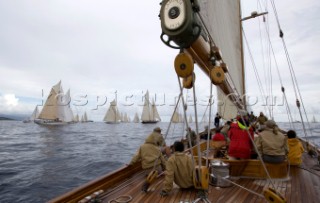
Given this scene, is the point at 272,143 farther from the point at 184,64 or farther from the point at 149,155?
the point at 184,64

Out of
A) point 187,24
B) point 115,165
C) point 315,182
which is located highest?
point 187,24

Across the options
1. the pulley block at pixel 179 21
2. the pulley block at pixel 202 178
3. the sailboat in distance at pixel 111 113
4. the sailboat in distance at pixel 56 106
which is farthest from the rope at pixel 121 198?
the sailboat in distance at pixel 111 113

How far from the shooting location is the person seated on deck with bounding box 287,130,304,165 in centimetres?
663

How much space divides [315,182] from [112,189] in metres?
5.20

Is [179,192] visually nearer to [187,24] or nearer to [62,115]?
[187,24]

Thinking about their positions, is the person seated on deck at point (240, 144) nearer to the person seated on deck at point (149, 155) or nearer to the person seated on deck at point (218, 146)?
the person seated on deck at point (218, 146)

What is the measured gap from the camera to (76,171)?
12.7 metres

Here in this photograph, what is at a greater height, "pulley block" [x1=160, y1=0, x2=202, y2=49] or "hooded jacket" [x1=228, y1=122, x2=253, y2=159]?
"pulley block" [x1=160, y1=0, x2=202, y2=49]

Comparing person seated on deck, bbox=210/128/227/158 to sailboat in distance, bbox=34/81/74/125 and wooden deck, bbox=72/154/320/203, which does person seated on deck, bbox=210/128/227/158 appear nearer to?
wooden deck, bbox=72/154/320/203

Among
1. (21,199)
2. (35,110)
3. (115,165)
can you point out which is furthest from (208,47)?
(35,110)

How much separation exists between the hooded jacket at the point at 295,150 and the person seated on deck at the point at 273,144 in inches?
59.7

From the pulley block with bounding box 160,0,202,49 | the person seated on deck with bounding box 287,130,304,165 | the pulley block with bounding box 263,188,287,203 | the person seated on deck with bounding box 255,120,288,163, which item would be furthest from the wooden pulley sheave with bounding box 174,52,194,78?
the person seated on deck with bounding box 287,130,304,165

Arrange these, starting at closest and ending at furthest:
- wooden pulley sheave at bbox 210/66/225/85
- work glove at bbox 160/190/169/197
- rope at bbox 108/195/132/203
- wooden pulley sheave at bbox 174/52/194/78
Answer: wooden pulley sheave at bbox 174/52/194/78 → wooden pulley sheave at bbox 210/66/225/85 → rope at bbox 108/195/132/203 → work glove at bbox 160/190/169/197

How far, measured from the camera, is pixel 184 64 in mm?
2355
